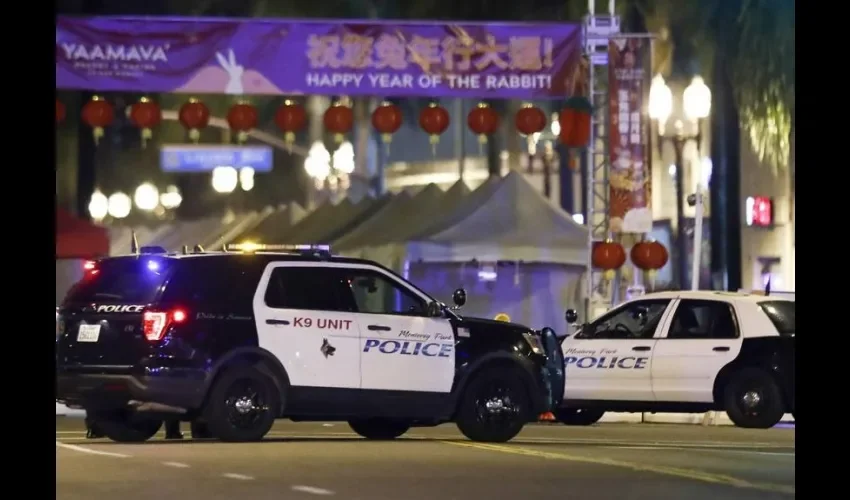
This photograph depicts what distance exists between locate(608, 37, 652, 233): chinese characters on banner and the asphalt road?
6.83 meters

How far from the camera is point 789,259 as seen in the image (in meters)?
33.2

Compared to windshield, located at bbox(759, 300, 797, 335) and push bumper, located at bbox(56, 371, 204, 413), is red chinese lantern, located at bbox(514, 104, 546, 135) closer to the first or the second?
windshield, located at bbox(759, 300, 797, 335)

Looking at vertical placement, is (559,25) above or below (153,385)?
above

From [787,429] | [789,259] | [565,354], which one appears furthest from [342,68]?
[789,259]

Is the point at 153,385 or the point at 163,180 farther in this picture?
the point at 163,180

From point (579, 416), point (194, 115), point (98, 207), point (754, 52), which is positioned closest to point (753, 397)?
point (579, 416)

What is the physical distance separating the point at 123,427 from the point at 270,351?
2.02m

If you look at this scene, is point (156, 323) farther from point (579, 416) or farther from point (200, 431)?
point (579, 416)

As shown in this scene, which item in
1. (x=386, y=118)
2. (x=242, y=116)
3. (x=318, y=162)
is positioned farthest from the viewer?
(x=318, y=162)

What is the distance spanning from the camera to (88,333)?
15336mm

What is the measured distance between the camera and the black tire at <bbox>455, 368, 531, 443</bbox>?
16.2 metres

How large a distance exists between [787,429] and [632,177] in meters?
5.23
